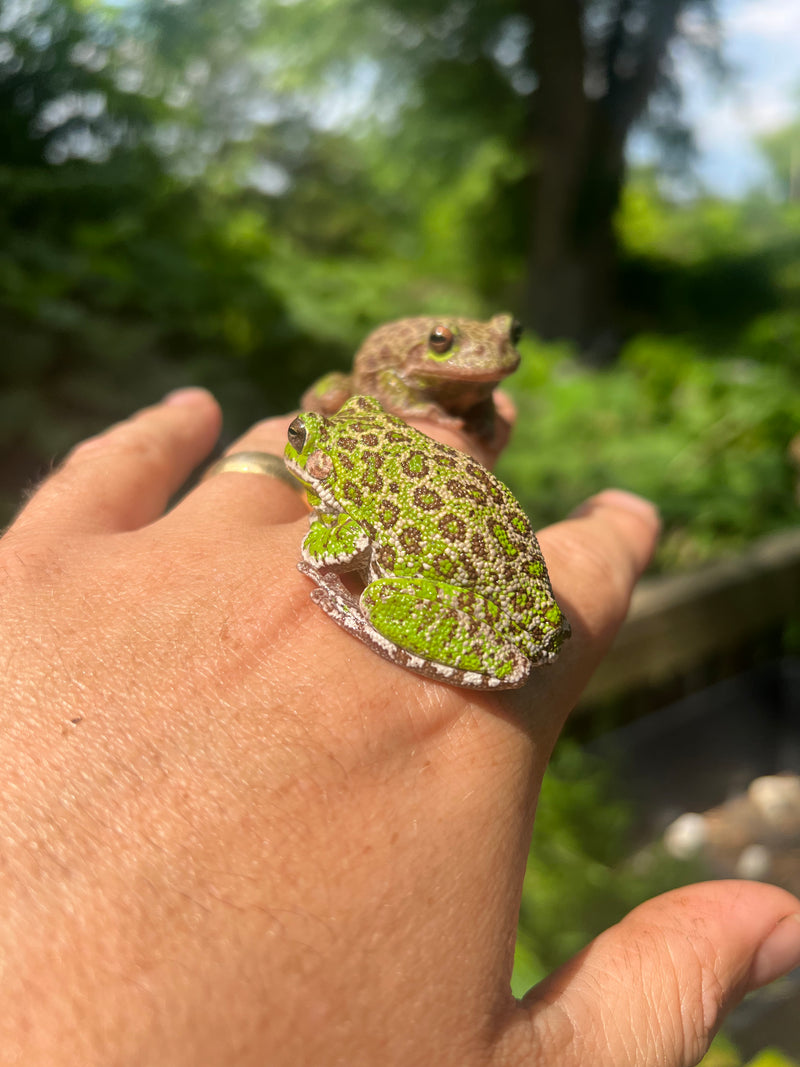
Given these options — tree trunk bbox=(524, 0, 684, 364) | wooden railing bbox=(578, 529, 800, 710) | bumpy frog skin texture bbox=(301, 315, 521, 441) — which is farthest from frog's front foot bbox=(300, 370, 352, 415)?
tree trunk bbox=(524, 0, 684, 364)

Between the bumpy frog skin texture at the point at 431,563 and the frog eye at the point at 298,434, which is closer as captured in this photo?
the bumpy frog skin texture at the point at 431,563

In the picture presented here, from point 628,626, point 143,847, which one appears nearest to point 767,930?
point 143,847

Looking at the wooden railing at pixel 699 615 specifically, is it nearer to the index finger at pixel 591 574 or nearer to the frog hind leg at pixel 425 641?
the index finger at pixel 591 574

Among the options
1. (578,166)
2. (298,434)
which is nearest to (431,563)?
(298,434)

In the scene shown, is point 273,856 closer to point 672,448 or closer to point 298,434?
point 298,434

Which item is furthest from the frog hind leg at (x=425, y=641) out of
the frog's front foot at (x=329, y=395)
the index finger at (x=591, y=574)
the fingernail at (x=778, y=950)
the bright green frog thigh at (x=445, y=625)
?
the frog's front foot at (x=329, y=395)

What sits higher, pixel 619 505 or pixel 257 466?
pixel 257 466

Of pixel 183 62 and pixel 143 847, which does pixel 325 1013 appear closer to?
pixel 143 847
